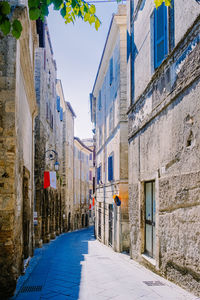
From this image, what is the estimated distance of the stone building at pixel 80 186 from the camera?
3707 cm

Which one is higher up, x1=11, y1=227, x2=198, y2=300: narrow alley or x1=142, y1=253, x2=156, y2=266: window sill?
x1=142, y1=253, x2=156, y2=266: window sill

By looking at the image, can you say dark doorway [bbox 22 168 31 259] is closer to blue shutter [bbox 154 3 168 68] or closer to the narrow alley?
the narrow alley

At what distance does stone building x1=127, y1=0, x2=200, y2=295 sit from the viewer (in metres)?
5.63

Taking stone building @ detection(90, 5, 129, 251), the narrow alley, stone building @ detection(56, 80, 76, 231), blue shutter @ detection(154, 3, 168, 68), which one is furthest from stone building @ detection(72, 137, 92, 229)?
blue shutter @ detection(154, 3, 168, 68)

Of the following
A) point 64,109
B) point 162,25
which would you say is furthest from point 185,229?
point 64,109

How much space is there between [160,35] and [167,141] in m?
2.44

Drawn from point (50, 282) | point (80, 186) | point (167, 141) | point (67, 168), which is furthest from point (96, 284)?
point (80, 186)

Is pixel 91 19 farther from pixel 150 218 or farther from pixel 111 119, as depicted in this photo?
pixel 111 119

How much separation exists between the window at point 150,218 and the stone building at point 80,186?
26494 millimetres

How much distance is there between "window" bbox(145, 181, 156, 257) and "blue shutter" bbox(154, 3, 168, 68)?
112 inches

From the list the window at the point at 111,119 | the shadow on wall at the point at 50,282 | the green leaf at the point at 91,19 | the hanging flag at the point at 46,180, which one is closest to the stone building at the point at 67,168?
the window at the point at 111,119

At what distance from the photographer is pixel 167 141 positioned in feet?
22.8

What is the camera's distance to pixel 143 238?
9039 mm

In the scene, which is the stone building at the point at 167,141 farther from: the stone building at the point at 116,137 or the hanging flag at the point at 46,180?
the hanging flag at the point at 46,180
